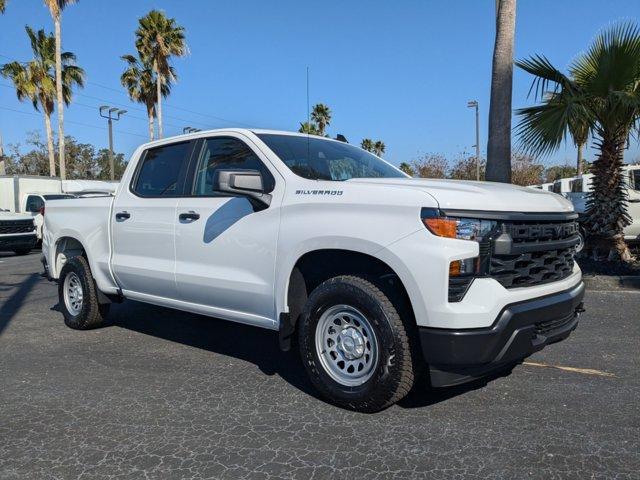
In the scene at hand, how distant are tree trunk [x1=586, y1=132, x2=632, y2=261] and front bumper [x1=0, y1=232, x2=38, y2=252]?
13.7 meters

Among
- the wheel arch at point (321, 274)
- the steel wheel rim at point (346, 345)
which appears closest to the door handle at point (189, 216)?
the wheel arch at point (321, 274)

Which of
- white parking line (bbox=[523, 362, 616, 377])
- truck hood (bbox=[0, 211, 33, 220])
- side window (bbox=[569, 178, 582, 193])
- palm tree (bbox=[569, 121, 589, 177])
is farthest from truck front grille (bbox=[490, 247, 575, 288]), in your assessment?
truck hood (bbox=[0, 211, 33, 220])

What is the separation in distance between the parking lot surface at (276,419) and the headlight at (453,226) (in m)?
1.20

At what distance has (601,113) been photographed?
341 inches

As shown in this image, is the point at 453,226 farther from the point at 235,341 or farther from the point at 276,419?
the point at 235,341

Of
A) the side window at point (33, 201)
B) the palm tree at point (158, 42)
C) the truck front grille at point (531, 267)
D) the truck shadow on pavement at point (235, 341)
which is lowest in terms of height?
the truck shadow on pavement at point (235, 341)

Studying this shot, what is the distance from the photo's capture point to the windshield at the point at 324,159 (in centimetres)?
442

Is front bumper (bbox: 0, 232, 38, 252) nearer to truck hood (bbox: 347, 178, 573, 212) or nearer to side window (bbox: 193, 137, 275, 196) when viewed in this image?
side window (bbox: 193, 137, 275, 196)

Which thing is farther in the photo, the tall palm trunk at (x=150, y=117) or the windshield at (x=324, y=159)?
the tall palm trunk at (x=150, y=117)

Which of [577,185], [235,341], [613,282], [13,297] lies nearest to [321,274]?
[235,341]

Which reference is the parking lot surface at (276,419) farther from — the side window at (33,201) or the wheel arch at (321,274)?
the side window at (33,201)

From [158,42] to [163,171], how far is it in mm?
31258

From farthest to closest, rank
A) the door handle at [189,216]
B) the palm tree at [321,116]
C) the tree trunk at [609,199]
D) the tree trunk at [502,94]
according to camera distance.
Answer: the palm tree at [321,116] < the tree trunk at [502,94] < the tree trunk at [609,199] < the door handle at [189,216]

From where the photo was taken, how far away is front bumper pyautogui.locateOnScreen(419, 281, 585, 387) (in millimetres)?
3246
